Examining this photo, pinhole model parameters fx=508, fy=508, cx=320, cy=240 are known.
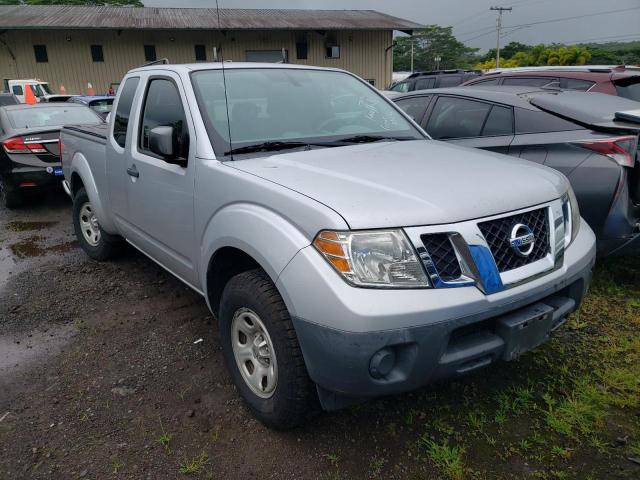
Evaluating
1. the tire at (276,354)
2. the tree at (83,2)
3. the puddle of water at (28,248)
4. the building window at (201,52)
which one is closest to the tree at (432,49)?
the tree at (83,2)

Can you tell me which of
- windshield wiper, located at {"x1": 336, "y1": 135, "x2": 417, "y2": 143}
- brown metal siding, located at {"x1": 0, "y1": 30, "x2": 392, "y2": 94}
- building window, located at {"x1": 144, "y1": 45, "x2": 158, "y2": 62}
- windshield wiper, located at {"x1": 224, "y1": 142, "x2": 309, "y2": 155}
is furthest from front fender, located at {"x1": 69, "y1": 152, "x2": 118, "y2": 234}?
building window, located at {"x1": 144, "y1": 45, "x2": 158, "y2": 62}

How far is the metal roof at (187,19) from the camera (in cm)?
2692

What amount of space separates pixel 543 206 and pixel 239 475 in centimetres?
193

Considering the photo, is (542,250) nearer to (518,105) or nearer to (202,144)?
(202,144)

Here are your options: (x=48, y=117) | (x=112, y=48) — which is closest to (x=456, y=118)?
(x=48, y=117)

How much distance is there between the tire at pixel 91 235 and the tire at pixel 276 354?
269 centimetres

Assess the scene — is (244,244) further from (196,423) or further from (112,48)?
(112,48)

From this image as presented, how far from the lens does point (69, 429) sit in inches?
106

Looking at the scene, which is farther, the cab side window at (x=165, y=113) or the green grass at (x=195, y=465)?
the cab side window at (x=165, y=113)

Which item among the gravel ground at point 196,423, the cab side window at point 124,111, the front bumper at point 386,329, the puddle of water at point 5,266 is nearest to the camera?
the front bumper at point 386,329

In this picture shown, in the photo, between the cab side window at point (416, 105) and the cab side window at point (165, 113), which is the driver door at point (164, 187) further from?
the cab side window at point (416, 105)

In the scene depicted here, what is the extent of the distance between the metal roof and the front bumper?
2714 cm

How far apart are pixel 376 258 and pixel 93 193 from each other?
3468 millimetres

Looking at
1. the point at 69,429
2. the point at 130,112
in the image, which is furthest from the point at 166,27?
the point at 69,429
